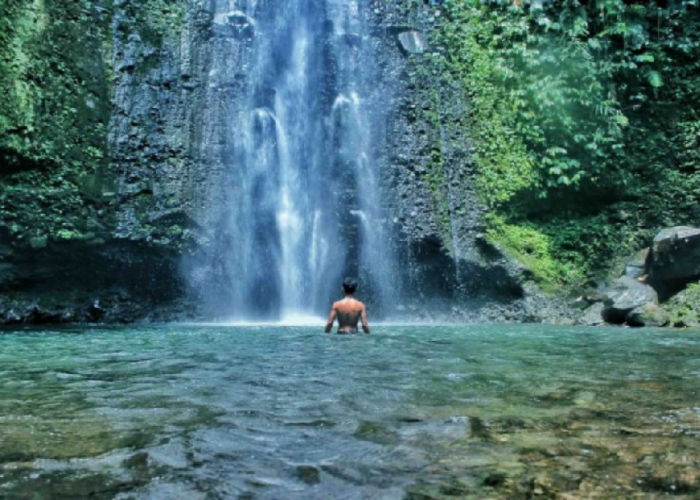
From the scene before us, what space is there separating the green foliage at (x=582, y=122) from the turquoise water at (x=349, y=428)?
9.45 metres

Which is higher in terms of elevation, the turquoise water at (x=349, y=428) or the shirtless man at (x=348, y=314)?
the shirtless man at (x=348, y=314)

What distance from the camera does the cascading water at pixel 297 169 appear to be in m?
14.2

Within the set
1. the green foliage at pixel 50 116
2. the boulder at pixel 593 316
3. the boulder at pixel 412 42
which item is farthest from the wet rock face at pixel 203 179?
the boulder at pixel 593 316

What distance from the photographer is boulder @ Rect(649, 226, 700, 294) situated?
13.0m

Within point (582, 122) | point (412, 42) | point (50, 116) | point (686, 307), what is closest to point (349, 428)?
point (686, 307)

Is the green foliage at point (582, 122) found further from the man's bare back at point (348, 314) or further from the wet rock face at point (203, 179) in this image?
the man's bare back at point (348, 314)

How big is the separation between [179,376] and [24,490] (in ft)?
8.87

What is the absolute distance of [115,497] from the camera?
2109 millimetres

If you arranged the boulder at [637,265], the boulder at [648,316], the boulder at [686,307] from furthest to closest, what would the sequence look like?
the boulder at [637,265]
the boulder at [648,316]
the boulder at [686,307]

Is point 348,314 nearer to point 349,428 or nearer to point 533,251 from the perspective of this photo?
point 349,428

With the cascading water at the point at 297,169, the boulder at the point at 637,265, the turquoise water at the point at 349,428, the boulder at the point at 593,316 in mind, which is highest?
the cascading water at the point at 297,169

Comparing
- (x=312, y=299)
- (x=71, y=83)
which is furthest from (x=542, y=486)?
(x=71, y=83)

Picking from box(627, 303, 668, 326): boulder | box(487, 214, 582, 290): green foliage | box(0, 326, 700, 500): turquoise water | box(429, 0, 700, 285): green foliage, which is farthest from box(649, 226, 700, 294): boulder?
box(0, 326, 700, 500): turquoise water

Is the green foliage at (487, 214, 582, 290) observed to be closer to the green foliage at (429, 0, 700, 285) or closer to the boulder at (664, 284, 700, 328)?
the green foliage at (429, 0, 700, 285)
